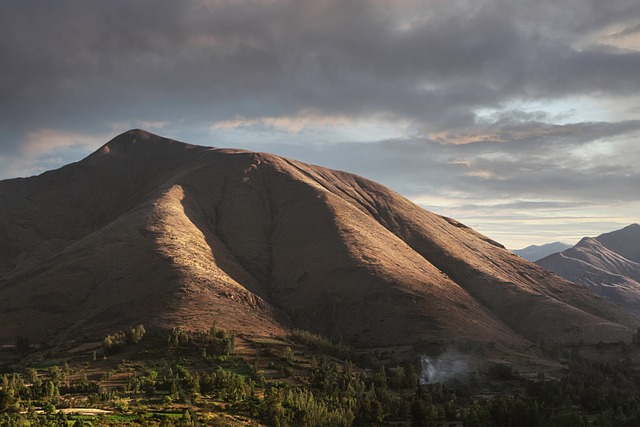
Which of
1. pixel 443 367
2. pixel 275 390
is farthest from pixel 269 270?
pixel 275 390

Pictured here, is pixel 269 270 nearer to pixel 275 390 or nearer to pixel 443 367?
pixel 443 367

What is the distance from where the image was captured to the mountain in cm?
9269

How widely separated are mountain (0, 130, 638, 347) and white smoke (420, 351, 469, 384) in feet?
36.1

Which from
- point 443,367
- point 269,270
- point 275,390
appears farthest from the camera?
point 269,270

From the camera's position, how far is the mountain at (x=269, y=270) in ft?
304

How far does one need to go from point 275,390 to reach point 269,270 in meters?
77.3

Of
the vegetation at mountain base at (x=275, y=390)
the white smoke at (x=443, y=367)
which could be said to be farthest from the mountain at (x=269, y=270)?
the vegetation at mountain base at (x=275, y=390)

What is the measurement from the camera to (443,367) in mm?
78000

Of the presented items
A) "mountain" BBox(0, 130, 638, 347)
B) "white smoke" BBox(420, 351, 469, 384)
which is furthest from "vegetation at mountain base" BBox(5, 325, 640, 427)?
"mountain" BBox(0, 130, 638, 347)

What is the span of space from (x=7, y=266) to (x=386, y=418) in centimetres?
13484

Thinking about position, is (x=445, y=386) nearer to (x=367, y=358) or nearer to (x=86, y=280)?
(x=367, y=358)

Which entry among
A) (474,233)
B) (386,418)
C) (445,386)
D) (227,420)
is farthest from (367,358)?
(474,233)

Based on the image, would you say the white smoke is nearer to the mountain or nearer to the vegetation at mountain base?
the vegetation at mountain base

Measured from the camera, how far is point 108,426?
1234 inches
